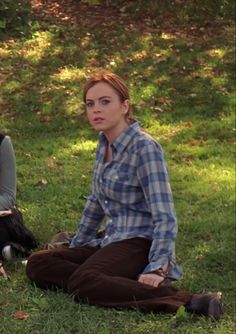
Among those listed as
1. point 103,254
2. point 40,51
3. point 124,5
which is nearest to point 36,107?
point 40,51

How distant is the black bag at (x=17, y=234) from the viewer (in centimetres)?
463

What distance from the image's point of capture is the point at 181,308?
364 cm

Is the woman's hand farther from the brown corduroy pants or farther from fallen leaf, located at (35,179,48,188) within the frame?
fallen leaf, located at (35,179,48,188)

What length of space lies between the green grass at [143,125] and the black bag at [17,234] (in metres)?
0.17

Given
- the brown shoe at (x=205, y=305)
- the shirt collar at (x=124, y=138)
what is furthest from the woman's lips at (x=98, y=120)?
the brown shoe at (x=205, y=305)

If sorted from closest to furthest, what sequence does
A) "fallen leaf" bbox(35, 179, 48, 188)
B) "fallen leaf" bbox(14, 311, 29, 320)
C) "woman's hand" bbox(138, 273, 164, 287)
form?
"fallen leaf" bbox(14, 311, 29, 320) < "woman's hand" bbox(138, 273, 164, 287) < "fallen leaf" bbox(35, 179, 48, 188)

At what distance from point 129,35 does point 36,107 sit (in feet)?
9.62

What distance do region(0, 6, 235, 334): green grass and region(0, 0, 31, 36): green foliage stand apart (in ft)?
2.75

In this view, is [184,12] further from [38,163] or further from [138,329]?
[138,329]

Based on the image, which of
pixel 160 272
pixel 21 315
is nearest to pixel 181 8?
pixel 160 272

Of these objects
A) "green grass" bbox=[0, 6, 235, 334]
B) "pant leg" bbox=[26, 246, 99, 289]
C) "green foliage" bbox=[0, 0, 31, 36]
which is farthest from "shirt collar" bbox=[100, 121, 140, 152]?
"green foliage" bbox=[0, 0, 31, 36]

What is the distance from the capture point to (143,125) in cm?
894

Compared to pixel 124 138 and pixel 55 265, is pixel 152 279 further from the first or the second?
pixel 124 138

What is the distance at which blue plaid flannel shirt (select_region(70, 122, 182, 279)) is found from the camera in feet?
12.2
